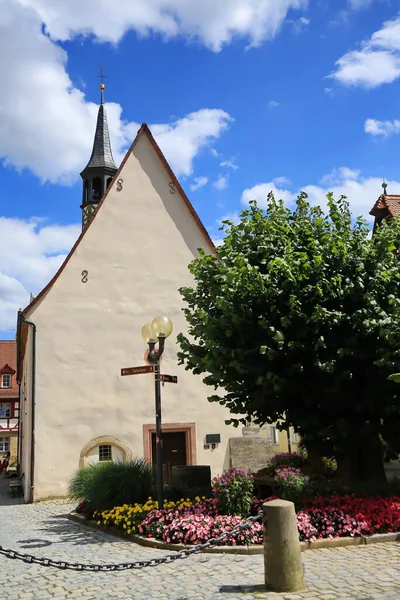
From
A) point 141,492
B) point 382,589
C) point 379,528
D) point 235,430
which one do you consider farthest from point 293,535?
point 235,430

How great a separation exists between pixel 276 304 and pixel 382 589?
5.89 metres

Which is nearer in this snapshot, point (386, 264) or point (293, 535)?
point (293, 535)

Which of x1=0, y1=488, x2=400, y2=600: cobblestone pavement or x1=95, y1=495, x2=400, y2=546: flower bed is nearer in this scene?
x1=0, y1=488, x2=400, y2=600: cobblestone pavement

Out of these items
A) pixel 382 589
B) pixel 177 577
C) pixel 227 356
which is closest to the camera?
pixel 382 589

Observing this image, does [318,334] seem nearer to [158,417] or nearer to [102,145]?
[158,417]

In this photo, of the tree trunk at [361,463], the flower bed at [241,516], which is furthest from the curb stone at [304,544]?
the tree trunk at [361,463]

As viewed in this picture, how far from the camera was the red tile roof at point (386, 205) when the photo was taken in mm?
24531

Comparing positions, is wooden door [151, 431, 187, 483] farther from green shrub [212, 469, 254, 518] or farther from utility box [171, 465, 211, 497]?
green shrub [212, 469, 254, 518]

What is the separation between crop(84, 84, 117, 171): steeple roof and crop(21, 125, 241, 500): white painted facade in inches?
617

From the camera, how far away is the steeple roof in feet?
120

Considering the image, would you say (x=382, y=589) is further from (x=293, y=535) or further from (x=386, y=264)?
(x=386, y=264)

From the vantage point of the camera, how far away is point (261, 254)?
39.5 feet

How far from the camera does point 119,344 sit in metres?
19.6

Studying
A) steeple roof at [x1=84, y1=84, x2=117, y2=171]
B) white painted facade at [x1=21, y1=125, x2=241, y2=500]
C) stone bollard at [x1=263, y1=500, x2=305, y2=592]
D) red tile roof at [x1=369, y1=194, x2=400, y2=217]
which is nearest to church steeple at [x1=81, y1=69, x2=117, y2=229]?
steeple roof at [x1=84, y1=84, x2=117, y2=171]
